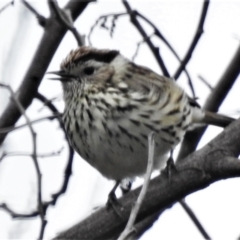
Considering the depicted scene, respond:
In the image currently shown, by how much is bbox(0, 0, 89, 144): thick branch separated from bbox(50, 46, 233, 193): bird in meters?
0.22

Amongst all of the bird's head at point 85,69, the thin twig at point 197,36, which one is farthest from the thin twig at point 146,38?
the bird's head at point 85,69

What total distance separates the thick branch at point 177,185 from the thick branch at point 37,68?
1.19 metres

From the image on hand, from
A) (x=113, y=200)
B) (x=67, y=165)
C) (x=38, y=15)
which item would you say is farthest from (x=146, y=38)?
(x=113, y=200)

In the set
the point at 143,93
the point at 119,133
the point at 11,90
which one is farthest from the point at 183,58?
the point at 11,90

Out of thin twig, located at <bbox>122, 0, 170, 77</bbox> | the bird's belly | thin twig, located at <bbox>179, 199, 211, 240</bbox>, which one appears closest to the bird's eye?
thin twig, located at <bbox>122, 0, 170, 77</bbox>

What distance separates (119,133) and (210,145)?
793 mm

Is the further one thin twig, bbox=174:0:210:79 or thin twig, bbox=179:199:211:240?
thin twig, bbox=174:0:210:79

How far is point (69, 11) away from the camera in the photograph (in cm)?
633

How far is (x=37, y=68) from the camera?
6223mm

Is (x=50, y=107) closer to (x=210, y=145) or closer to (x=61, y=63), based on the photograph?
(x=61, y=63)

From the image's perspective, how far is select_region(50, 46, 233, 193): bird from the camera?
598 centimetres

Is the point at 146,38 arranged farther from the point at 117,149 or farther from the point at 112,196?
the point at 112,196

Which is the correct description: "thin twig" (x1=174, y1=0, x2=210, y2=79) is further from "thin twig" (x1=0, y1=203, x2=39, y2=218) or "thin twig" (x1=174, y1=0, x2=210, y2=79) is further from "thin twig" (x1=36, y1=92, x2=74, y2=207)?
"thin twig" (x1=0, y1=203, x2=39, y2=218)

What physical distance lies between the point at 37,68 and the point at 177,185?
1615 mm
